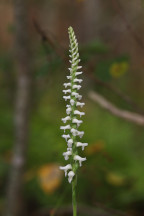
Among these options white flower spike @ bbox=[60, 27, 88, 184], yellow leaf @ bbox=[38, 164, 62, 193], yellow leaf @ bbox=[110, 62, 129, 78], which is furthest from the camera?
yellow leaf @ bbox=[38, 164, 62, 193]

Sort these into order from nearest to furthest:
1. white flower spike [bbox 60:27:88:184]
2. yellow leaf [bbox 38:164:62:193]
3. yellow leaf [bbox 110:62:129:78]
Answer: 1. white flower spike [bbox 60:27:88:184]
2. yellow leaf [bbox 110:62:129:78]
3. yellow leaf [bbox 38:164:62:193]

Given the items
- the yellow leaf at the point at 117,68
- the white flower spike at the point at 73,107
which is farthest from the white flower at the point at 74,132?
the yellow leaf at the point at 117,68

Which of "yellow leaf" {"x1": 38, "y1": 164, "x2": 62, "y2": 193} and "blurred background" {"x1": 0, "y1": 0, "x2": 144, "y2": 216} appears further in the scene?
"yellow leaf" {"x1": 38, "y1": 164, "x2": 62, "y2": 193}

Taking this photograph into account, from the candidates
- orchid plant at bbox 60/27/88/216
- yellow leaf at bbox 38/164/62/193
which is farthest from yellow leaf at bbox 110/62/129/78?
yellow leaf at bbox 38/164/62/193

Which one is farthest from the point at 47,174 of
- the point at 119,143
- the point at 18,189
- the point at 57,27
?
the point at 57,27

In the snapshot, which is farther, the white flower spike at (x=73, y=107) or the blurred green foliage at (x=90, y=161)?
the blurred green foliage at (x=90, y=161)

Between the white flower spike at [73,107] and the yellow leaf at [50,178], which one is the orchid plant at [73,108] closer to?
the white flower spike at [73,107]

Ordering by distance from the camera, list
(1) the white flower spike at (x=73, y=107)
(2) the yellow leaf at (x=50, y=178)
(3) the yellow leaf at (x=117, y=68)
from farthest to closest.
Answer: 1. (2) the yellow leaf at (x=50, y=178)
2. (3) the yellow leaf at (x=117, y=68)
3. (1) the white flower spike at (x=73, y=107)

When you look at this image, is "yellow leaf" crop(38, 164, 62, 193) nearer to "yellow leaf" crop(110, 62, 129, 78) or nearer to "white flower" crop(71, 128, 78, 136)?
"yellow leaf" crop(110, 62, 129, 78)

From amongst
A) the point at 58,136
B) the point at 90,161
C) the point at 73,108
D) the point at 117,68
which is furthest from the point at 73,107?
the point at 58,136
